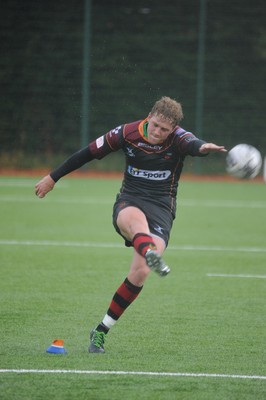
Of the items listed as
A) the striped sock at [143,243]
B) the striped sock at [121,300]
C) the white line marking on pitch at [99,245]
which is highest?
the striped sock at [143,243]

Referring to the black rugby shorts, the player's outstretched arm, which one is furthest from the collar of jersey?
the player's outstretched arm

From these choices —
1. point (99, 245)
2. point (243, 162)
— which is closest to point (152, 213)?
point (243, 162)

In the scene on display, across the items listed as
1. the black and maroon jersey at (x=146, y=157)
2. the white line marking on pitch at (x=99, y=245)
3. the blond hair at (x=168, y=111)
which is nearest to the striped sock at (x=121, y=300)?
the black and maroon jersey at (x=146, y=157)

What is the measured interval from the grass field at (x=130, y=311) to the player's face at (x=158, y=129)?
1617mm

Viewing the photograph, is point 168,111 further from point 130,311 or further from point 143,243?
point 130,311

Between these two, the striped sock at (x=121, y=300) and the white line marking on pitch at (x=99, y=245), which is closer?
the striped sock at (x=121, y=300)

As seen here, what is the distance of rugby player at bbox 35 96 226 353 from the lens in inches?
252

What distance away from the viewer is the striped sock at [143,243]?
19.7 ft

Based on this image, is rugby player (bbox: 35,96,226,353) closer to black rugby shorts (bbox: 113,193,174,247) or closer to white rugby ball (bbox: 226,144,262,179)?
black rugby shorts (bbox: 113,193,174,247)

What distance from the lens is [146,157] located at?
6.73 m

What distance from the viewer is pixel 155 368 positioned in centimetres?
582

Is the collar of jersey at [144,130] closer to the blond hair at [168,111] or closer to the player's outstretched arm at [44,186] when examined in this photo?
the blond hair at [168,111]

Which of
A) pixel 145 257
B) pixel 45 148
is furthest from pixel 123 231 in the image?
pixel 45 148

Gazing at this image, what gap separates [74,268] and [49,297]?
72.7 inches
